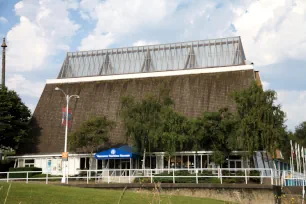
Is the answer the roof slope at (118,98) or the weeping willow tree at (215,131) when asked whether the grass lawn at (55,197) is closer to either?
the weeping willow tree at (215,131)

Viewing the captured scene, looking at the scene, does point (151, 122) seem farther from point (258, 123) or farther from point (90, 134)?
point (258, 123)

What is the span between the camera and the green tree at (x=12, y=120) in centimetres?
4512

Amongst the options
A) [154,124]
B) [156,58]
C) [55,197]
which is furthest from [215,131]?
[156,58]

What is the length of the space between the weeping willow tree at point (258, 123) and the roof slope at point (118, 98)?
964cm

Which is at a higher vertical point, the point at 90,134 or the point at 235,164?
the point at 90,134

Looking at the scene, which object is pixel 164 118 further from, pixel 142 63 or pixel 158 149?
pixel 142 63

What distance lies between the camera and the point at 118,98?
50.1 metres

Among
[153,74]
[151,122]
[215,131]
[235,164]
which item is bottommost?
[235,164]

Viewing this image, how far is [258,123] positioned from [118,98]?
2119 centimetres

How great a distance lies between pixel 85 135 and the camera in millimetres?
41250

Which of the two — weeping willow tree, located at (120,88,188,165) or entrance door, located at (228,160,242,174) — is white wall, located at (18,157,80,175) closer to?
weeping willow tree, located at (120,88,188,165)

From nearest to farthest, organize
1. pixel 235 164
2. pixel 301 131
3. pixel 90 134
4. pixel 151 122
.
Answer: pixel 151 122 < pixel 90 134 < pixel 235 164 < pixel 301 131

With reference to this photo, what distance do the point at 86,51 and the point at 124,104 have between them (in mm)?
22152

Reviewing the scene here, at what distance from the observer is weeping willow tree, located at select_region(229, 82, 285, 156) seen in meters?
33.1
